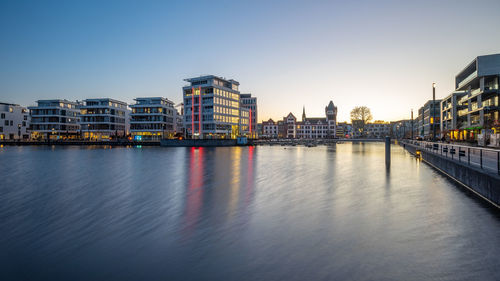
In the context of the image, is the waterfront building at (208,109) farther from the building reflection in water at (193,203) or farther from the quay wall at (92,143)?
A: the building reflection in water at (193,203)

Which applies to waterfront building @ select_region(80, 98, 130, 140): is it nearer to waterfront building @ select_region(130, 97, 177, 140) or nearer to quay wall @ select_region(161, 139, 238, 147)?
waterfront building @ select_region(130, 97, 177, 140)

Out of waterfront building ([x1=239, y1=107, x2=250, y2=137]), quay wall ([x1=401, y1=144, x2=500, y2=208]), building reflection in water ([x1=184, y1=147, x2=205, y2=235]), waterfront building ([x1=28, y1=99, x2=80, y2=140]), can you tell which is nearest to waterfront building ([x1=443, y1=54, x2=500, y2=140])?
quay wall ([x1=401, y1=144, x2=500, y2=208])

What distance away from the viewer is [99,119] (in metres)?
133

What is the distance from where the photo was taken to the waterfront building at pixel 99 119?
132625mm

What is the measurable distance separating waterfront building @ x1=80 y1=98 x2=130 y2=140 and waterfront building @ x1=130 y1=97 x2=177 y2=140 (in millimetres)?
13678

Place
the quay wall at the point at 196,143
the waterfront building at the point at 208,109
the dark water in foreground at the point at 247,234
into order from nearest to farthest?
the dark water in foreground at the point at 247,234 < the quay wall at the point at 196,143 < the waterfront building at the point at 208,109

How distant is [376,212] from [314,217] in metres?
3.72

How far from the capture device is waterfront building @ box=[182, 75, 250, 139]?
111188 mm

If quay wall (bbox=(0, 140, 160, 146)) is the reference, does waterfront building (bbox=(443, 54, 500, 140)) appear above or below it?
above

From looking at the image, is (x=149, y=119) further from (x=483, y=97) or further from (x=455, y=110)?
(x=483, y=97)

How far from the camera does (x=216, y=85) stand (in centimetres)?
11156

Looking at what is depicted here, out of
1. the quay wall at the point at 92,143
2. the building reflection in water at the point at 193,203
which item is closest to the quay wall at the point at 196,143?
the quay wall at the point at 92,143

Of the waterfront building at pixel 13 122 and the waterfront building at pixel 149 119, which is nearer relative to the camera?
the waterfront building at pixel 149 119

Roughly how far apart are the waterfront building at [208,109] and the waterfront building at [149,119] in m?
16.1
